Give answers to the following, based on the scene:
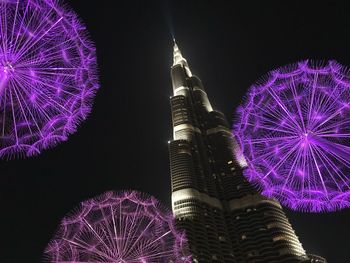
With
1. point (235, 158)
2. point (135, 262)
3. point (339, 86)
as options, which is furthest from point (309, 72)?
point (235, 158)

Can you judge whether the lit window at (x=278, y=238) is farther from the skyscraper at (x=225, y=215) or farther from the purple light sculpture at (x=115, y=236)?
the purple light sculpture at (x=115, y=236)

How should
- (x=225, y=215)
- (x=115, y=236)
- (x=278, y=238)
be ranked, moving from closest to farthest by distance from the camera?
(x=115, y=236)
(x=278, y=238)
(x=225, y=215)

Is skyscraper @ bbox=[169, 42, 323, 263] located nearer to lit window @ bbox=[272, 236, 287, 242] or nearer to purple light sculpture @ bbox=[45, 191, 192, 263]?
lit window @ bbox=[272, 236, 287, 242]

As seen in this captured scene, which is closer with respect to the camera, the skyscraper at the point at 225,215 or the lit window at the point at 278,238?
the skyscraper at the point at 225,215

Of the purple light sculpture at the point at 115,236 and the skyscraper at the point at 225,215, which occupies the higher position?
the skyscraper at the point at 225,215

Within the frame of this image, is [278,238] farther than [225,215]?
No

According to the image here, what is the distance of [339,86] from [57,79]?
24.8 m

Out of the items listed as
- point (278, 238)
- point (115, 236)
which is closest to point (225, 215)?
point (278, 238)

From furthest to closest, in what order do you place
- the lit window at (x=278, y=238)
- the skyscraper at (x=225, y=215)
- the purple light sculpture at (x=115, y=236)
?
the lit window at (x=278, y=238)
the skyscraper at (x=225, y=215)
the purple light sculpture at (x=115, y=236)

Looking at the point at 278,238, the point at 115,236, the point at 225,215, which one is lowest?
the point at 115,236

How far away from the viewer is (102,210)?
43781 millimetres

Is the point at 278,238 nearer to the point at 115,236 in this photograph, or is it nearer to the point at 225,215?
the point at 225,215

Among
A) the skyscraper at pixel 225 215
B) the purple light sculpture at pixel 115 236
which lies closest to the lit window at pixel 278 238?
the skyscraper at pixel 225 215

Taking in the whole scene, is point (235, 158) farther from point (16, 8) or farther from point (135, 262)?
point (16, 8)
